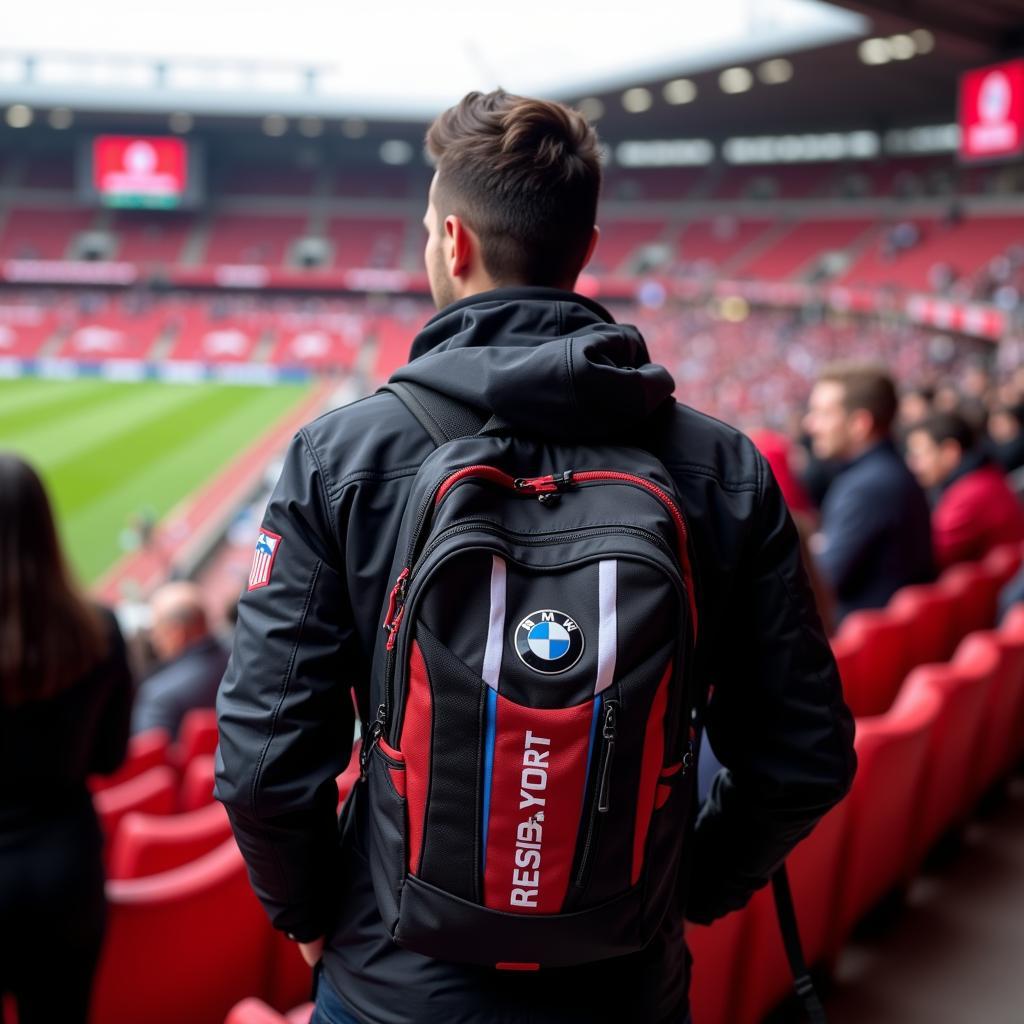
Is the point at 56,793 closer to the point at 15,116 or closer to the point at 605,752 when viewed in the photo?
the point at 605,752

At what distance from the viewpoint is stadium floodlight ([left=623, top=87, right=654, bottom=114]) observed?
87.5 feet

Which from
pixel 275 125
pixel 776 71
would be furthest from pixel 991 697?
pixel 275 125

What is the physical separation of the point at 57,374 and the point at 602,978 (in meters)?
32.6

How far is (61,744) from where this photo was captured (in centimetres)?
187

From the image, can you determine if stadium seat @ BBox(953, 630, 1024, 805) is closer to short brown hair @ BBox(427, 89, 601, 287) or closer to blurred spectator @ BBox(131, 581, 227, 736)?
short brown hair @ BBox(427, 89, 601, 287)

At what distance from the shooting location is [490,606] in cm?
109

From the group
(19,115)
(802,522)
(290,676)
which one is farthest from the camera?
(19,115)

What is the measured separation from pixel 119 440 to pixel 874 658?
19.1 meters

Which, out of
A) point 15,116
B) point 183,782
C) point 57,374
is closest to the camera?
point 183,782

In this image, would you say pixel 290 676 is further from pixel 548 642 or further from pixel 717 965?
pixel 717 965

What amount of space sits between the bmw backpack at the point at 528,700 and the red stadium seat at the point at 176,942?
0.97 metres

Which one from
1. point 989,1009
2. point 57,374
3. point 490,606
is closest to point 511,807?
point 490,606

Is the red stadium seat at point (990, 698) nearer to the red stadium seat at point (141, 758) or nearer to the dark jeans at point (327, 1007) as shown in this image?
the dark jeans at point (327, 1007)

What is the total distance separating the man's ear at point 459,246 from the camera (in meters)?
1.29
